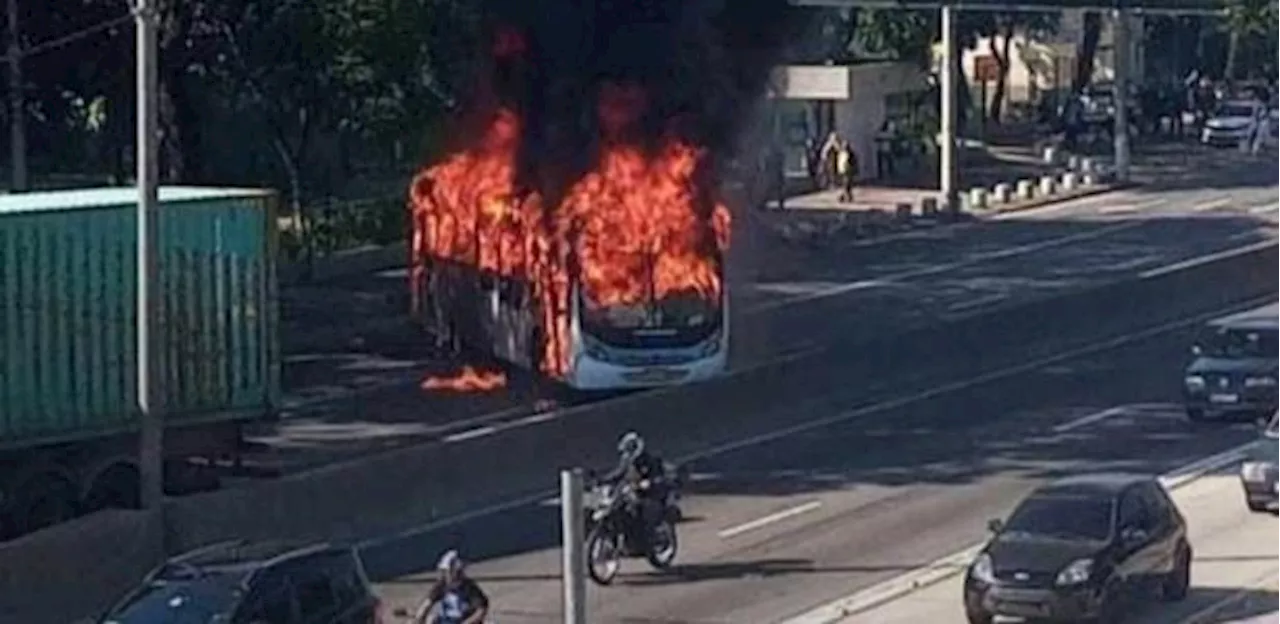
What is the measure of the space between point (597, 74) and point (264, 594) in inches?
1033

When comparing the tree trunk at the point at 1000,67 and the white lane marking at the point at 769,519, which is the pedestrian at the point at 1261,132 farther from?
the white lane marking at the point at 769,519

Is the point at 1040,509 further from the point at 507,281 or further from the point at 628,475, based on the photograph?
the point at 507,281

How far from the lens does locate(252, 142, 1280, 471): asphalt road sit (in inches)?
1746

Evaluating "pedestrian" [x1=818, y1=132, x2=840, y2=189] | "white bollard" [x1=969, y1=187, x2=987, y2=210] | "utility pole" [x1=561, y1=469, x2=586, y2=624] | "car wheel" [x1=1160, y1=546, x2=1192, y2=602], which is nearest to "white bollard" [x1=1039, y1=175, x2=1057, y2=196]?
"white bollard" [x1=969, y1=187, x2=987, y2=210]

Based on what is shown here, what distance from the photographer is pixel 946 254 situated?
68.2 m

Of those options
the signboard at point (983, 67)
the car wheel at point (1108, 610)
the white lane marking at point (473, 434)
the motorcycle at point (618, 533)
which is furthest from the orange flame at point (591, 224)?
the signboard at point (983, 67)

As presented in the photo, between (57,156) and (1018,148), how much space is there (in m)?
33.8

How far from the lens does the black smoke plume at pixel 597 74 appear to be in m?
50.5

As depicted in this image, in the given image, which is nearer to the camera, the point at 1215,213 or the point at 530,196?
the point at 530,196

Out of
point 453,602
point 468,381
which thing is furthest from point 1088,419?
point 453,602

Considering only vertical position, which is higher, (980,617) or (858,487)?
(980,617)

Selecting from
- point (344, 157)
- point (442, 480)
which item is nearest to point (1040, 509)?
point (442, 480)

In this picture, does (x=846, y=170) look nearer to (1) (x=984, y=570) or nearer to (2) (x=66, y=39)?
(2) (x=66, y=39)

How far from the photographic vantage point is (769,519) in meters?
37.3
